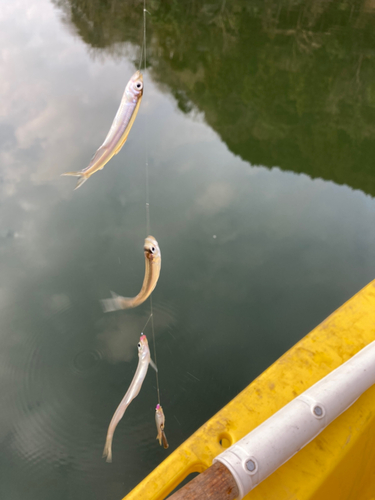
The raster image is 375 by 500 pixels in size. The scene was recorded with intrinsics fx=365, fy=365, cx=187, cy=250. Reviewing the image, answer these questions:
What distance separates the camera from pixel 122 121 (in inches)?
37.0

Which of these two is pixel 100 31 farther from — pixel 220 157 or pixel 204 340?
pixel 204 340

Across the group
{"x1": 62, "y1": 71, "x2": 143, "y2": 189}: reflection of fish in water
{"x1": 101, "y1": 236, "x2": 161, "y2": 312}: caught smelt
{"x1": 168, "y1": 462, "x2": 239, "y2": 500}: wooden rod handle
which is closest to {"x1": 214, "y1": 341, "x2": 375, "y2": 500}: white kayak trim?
{"x1": 168, "y1": 462, "x2": 239, "y2": 500}: wooden rod handle

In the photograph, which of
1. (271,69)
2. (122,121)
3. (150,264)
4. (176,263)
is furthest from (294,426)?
(271,69)

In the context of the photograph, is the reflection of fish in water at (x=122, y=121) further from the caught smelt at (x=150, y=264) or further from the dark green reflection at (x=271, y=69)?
the dark green reflection at (x=271, y=69)

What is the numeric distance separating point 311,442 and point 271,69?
6801 millimetres

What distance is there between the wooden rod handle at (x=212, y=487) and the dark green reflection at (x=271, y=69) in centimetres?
372

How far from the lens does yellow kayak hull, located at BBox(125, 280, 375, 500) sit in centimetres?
98

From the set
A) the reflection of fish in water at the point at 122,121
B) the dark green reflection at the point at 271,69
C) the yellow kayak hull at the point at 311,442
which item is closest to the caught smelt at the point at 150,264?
the reflection of fish in water at the point at 122,121

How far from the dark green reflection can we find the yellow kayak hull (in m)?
3.08

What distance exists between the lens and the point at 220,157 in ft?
13.5

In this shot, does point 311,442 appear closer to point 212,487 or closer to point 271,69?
point 212,487

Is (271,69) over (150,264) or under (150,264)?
under

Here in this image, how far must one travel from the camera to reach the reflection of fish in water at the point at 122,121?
2.99ft

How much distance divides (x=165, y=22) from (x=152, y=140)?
5.88 m
